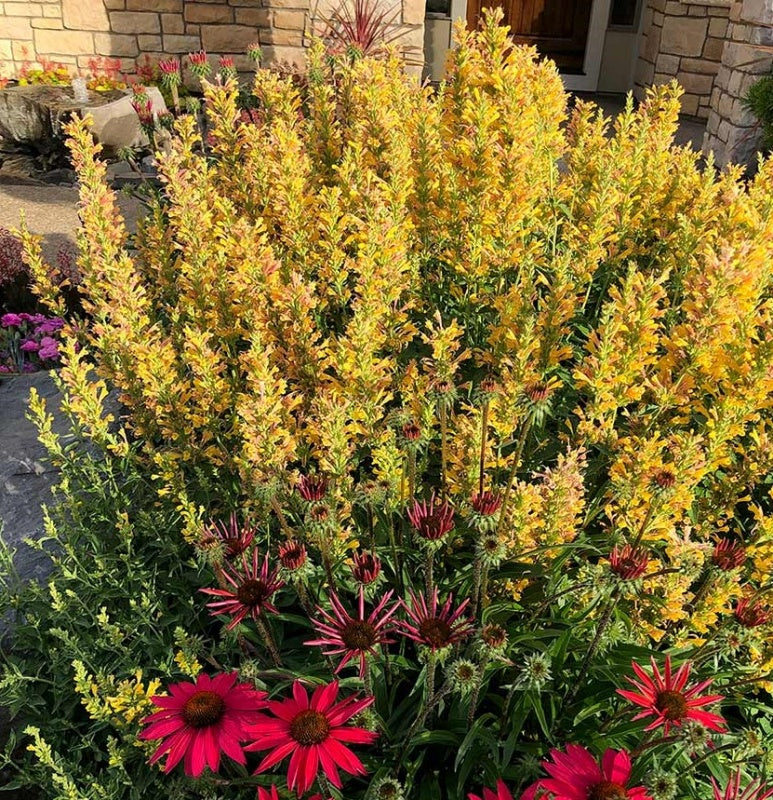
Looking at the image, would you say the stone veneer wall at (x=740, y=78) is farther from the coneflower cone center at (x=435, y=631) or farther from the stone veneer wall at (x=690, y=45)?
the coneflower cone center at (x=435, y=631)

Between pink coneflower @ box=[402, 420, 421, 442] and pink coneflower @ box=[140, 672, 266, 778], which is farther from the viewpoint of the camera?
pink coneflower @ box=[402, 420, 421, 442]

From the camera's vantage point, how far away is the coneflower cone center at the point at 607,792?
116cm

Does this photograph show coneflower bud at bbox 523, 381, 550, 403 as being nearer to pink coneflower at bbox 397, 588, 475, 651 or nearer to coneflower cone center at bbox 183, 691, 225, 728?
pink coneflower at bbox 397, 588, 475, 651

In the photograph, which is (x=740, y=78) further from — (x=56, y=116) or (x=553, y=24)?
(x=56, y=116)

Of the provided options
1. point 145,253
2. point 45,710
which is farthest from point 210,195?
point 45,710

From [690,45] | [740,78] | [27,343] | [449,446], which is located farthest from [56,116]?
[449,446]

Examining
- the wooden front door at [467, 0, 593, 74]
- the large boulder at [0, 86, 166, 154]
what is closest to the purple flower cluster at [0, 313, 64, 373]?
the large boulder at [0, 86, 166, 154]

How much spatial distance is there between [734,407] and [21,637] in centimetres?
253

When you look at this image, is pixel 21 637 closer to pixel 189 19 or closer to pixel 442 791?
pixel 442 791

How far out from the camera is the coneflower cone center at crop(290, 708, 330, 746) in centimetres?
126

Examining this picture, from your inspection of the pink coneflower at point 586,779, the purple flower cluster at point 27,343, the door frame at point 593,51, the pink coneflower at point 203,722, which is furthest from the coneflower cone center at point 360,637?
the door frame at point 593,51

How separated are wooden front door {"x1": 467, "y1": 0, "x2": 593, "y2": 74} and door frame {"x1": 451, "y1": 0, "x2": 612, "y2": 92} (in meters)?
0.15

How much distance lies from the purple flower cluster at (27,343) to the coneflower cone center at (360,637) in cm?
419

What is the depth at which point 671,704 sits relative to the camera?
1337 millimetres
